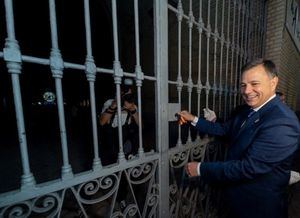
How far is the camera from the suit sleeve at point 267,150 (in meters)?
1.40

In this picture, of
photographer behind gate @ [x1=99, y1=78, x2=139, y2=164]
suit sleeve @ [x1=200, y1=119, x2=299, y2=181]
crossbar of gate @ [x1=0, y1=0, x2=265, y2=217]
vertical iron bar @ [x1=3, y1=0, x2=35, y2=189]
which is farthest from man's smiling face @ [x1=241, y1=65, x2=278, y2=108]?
vertical iron bar @ [x1=3, y1=0, x2=35, y2=189]

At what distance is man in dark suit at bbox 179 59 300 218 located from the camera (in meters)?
1.41

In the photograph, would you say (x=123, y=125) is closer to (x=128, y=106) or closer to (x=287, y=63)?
(x=128, y=106)

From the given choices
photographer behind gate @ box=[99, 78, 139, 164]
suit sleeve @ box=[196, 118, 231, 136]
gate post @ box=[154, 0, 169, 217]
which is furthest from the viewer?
photographer behind gate @ box=[99, 78, 139, 164]

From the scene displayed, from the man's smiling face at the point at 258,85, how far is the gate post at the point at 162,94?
714 millimetres

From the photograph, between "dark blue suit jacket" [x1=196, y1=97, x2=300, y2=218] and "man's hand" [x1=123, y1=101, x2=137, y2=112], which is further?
"man's hand" [x1=123, y1=101, x2=137, y2=112]

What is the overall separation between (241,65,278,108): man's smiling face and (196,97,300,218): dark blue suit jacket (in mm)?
75

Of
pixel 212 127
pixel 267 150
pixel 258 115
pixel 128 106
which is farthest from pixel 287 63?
pixel 128 106

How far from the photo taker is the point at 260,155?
1.41 meters

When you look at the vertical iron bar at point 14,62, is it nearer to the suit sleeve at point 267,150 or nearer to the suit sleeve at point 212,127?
the suit sleeve at point 267,150

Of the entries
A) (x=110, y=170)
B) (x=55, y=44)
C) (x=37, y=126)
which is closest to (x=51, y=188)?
(x=110, y=170)

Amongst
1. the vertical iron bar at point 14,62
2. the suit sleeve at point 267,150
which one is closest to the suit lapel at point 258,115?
the suit sleeve at point 267,150

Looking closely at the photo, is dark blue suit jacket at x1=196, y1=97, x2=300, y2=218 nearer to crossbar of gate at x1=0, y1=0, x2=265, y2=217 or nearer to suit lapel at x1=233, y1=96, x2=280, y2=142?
suit lapel at x1=233, y1=96, x2=280, y2=142

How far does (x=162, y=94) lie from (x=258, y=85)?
32.0 inches
